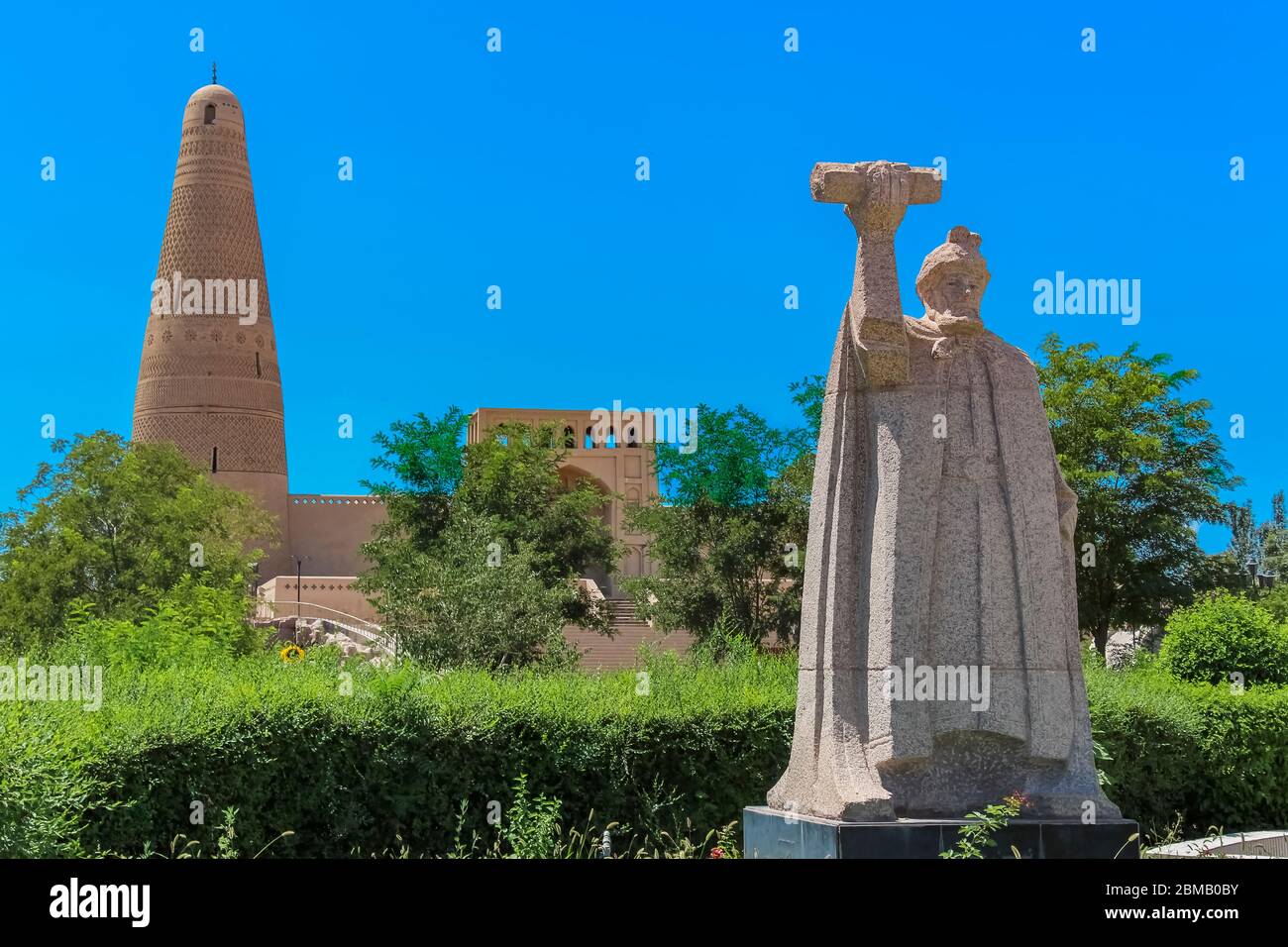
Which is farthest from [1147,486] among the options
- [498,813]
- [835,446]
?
[835,446]

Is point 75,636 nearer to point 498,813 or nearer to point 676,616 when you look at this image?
point 498,813

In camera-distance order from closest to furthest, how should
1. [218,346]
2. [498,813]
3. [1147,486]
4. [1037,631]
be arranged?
[1037,631] → [498,813] → [1147,486] → [218,346]

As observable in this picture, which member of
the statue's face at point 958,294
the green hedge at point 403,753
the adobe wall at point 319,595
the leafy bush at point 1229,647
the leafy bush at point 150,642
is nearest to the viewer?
the statue's face at point 958,294

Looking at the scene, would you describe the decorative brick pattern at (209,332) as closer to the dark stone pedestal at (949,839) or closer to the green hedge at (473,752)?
the green hedge at (473,752)

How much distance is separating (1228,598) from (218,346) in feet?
147

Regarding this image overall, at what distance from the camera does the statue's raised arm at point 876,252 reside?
760 centimetres

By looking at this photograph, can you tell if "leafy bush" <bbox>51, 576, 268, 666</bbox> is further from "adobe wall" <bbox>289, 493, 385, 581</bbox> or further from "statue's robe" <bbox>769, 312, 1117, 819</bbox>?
"adobe wall" <bbox>289, 493, 385, 581</bbox>

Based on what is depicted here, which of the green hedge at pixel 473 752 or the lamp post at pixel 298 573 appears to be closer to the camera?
the green hedge at pixel 473 752

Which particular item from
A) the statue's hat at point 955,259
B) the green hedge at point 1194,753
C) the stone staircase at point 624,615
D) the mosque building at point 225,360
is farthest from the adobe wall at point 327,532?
the statue's hat at point 955,259

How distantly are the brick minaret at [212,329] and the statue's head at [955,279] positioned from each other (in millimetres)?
48103

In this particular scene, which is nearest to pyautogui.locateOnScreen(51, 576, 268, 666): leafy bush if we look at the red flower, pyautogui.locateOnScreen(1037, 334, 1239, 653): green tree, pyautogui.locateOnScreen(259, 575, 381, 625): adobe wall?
the red flower

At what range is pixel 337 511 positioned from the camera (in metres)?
57.2

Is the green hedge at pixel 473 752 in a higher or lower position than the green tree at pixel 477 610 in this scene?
lower

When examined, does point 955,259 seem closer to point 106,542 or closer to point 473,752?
point 473,752
